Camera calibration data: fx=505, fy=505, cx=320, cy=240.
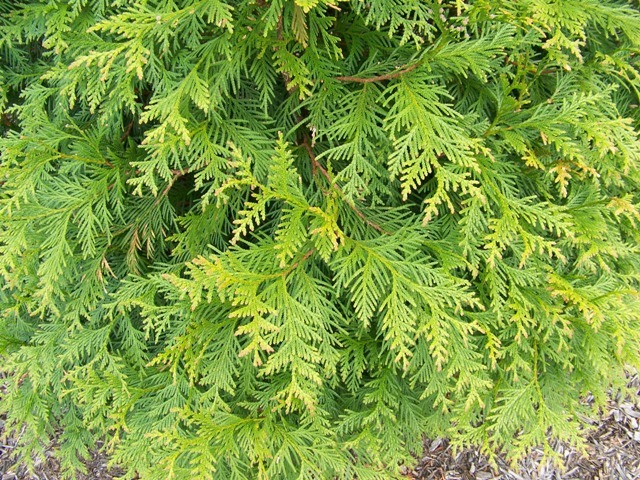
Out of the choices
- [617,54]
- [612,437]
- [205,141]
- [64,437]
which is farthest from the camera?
[612,437]

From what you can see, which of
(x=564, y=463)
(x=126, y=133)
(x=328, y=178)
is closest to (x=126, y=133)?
(x=126, y=133)

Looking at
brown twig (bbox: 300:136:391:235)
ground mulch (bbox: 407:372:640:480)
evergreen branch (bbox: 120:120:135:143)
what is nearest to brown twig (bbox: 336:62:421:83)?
brown twig (bbox: 300:136:391:235)

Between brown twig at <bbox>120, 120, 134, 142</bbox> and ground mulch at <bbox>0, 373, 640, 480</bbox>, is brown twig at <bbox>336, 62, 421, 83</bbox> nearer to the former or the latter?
brown twig at <bbox>120, 120, 134, 142</bbox>

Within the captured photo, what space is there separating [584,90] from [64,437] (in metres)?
3.48

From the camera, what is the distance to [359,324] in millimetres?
2512

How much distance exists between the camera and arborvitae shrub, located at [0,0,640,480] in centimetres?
223

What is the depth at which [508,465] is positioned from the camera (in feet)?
11.0

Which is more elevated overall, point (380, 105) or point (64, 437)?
point (380, 105)

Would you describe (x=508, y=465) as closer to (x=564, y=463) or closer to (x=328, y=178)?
(x=564, y=463)

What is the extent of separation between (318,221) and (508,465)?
90.2 inches

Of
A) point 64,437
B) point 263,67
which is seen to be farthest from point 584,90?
point 64,437

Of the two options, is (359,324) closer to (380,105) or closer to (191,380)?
(191,380)

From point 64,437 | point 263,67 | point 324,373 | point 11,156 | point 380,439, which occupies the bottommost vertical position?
point 64,437

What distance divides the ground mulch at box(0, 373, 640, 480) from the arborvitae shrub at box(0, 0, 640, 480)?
0.57 meters
